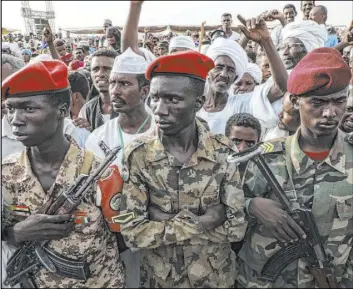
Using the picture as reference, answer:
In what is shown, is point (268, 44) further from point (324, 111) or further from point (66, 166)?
point (66, 166)

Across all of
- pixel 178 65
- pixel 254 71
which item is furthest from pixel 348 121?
pixel 254 71

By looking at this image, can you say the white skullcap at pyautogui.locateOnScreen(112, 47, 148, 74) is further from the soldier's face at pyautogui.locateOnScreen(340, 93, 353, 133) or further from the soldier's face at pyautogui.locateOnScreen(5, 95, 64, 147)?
the soldier's face at pyautogui.locateOnScreen(340, 93, 353, 133)

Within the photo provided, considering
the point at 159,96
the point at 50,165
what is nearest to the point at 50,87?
the point at 50,165

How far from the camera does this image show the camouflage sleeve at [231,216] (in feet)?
6.79

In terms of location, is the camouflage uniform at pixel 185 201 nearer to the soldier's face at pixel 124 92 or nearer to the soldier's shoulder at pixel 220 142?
the soldier's shoulder at pixel 220 142

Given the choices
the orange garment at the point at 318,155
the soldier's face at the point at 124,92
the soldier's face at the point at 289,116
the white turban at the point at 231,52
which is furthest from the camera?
the white turban at the point at 231,52

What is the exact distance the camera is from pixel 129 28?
3434 mm

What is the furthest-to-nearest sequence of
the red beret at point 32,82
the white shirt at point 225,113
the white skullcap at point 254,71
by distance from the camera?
the white skullcap at point 254,71, the white shirt at point 225,113, the red beret at point 32,82

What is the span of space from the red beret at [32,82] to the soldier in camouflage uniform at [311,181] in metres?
1.21

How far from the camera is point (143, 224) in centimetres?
206

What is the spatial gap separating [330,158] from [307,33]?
2446mm

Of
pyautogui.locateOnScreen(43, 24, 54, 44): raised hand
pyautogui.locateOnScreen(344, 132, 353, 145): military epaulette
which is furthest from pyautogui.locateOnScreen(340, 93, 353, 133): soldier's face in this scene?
pyautogui.locateOnScreen(43, 24, 54, 44): raised hand

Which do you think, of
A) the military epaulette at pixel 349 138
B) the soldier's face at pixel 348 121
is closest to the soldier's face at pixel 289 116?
the soldier's face at pixel 348 121

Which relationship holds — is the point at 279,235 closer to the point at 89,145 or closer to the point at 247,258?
the point at 247,258
